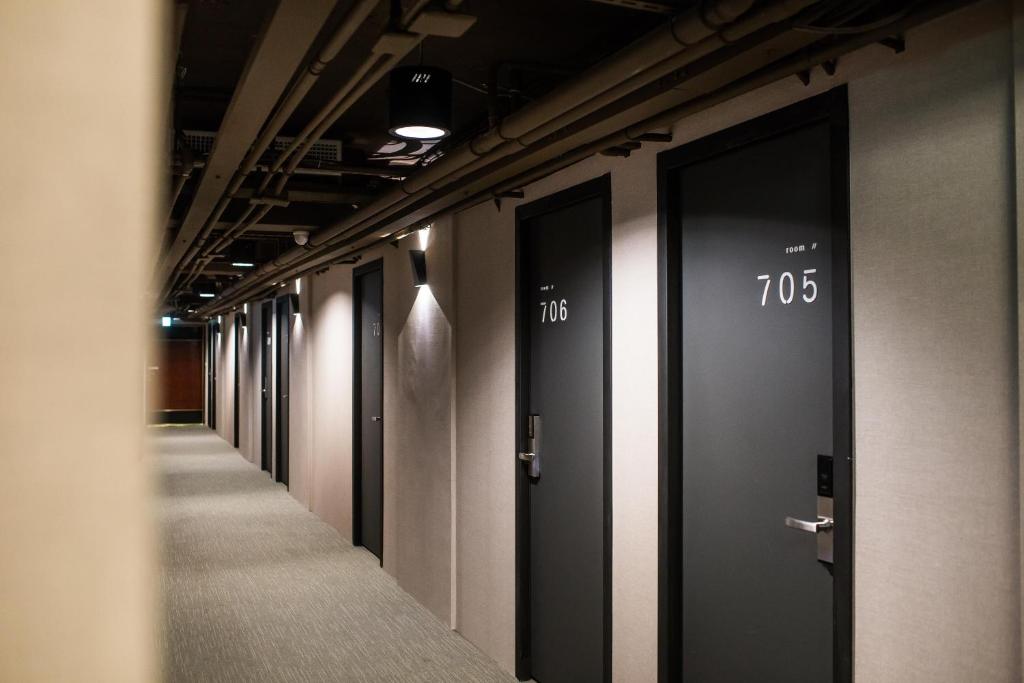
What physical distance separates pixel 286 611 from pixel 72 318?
538 cm

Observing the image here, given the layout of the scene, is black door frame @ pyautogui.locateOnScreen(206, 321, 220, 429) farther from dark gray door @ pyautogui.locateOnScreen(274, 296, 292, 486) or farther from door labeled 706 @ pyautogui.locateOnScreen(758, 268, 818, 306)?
door labeled 706 @ pyautogui.locateOnScreen(758, 268, 818, 306)

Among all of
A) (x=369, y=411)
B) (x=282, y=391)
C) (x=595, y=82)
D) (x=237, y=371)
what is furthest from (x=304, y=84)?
(x=237, y=371)

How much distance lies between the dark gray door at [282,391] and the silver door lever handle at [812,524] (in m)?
8.40

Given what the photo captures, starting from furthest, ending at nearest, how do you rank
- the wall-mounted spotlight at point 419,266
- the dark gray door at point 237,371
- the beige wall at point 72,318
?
the dark gray door at point 237,371 < the wall-mounted spotlight at point 419,266 < the beige wall at point 72,318

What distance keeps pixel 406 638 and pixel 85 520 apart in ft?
15.6

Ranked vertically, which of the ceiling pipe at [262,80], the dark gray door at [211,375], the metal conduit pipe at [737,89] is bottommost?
the dark gray door at [211,375]

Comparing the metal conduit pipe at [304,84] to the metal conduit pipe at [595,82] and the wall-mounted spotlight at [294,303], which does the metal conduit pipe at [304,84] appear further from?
the wall-mounted spotlight at [294,303]

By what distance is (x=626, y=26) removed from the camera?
353 centimetres

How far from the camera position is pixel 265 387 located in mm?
11516

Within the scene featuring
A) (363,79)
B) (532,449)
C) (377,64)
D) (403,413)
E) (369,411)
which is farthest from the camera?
(369,411)

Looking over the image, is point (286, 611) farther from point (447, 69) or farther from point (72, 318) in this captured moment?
point (72, 318)

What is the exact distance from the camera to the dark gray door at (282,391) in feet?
33.6

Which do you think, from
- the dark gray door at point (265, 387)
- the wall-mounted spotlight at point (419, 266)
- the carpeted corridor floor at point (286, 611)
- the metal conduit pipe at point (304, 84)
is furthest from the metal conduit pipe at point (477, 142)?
the dark gray door at point (265, 387)

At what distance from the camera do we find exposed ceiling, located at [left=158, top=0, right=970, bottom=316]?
205cm
